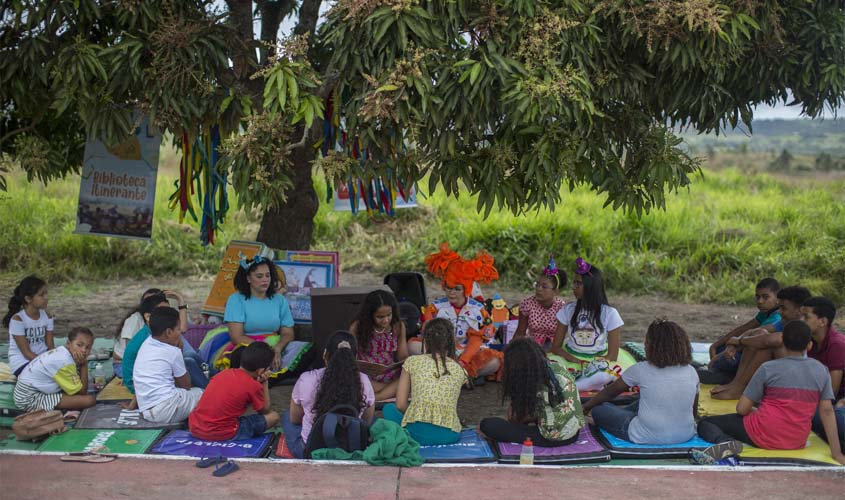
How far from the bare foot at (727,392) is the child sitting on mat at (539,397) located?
5.79 ft

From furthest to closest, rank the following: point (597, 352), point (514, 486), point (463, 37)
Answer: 1. point (597, 352)
2. point (463, 37)
3. point (514, 486)

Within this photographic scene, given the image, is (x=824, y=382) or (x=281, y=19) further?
(x=281, y=19)

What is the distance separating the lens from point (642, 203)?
21.0ft

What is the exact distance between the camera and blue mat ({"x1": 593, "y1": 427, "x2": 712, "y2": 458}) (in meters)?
5.59

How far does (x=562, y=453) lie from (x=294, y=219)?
162 inches

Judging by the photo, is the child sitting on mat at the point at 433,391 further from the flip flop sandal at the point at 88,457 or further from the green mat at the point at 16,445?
A: the green mat at the point at 16,445

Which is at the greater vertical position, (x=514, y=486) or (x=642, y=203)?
(x=642, y=203)

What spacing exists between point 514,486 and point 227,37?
12.1ft

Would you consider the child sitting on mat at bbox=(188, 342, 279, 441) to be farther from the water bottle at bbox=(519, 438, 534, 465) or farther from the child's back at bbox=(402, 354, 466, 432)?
the water bottle at bbox=(519, 438, 534, 465)

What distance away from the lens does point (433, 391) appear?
5691mm

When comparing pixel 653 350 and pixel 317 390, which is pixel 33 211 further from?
pixel 653 350

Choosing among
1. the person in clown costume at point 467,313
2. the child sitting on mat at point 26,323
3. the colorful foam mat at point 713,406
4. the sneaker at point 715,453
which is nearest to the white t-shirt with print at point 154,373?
the child sitting on mat at point 26,323

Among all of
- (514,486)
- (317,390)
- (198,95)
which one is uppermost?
(198,95)

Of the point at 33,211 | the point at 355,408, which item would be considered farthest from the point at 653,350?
the point at 33,211
